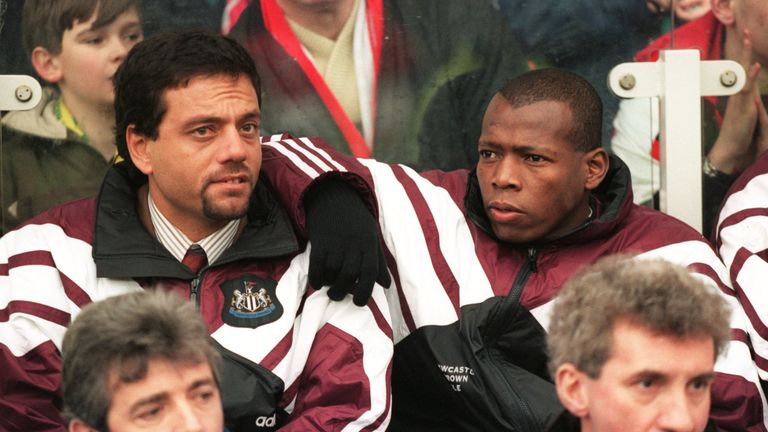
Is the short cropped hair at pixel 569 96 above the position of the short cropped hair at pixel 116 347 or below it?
above

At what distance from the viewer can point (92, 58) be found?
4.15 m

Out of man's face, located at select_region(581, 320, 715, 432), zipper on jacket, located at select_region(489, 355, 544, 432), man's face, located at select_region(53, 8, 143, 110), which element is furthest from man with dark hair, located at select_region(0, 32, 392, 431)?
man's face, located at select_region(581, 320, 715, 432)

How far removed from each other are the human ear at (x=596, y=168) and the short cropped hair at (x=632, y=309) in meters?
1.12

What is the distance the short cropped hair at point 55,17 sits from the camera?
13.5 feet

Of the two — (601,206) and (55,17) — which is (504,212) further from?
(55,17)

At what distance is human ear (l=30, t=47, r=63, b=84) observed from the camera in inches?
162

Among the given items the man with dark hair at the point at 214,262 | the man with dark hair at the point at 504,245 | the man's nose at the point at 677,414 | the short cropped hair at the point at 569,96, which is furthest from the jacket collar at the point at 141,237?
the man's nose at the point at 677,414

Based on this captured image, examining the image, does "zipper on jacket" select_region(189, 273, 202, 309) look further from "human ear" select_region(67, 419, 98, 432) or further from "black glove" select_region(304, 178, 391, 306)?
"human ear" select_region(67, 419, 98, 432)

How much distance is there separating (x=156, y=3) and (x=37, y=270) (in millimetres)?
1129

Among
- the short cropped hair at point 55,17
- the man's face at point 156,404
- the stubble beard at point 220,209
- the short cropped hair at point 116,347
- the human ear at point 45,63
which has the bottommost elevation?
the man's face at point 156,404

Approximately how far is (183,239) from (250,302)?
10.9 inches

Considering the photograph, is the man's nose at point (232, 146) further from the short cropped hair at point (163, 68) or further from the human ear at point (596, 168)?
the human ear at point (596, 168)

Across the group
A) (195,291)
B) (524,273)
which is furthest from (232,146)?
(524,273)

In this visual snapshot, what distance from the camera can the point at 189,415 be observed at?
2.58m
